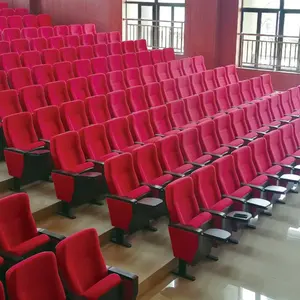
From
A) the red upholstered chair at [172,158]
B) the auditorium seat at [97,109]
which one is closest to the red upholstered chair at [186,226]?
the red upholstered chair at [172,158]

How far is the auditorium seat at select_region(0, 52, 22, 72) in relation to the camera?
12.3 feet

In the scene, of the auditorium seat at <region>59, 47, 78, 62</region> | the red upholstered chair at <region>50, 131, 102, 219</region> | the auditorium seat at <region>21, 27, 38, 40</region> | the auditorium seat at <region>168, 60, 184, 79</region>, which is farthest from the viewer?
the auditorium seat at <region>21, 27, 38, 40</region>

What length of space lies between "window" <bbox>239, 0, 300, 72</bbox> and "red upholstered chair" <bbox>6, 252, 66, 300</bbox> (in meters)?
4.39

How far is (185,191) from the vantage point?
2172 mm

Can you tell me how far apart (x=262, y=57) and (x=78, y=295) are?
444 cm

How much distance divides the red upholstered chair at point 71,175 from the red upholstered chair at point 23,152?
14 centimetres

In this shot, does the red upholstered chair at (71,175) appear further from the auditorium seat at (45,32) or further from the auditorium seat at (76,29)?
the auditorium seat at (76,29)

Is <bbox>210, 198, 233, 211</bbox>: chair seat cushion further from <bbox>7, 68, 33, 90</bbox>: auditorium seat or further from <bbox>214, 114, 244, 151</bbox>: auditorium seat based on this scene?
<bbox>7, 68, 33, 90</bbox>: auditorium seat

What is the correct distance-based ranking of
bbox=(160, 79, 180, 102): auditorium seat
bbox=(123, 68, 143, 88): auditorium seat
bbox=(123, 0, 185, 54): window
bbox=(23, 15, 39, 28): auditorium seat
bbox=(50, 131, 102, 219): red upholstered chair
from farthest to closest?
bbox=(123, 0, 185, 54): window
bbox=(23, 15, 39, 28): auditorium seat
bbox=(123, 68, 143, 88): auditorium seat
bbox=(160, 79, 180, 102): auditorium seat
bbox=(50, 131, 102, 219): red upholstered chair

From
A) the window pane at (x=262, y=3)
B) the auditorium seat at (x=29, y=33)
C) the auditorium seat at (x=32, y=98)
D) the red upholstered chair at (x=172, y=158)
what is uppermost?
the window pane at (x=262, y=3)

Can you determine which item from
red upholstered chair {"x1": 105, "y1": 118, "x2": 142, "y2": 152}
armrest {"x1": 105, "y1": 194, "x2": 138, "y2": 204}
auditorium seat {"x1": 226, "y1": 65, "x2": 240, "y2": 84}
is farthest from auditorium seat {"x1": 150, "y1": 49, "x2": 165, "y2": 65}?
armrest {"x1": 105, "y1": 194, "x2": 138, "y2": 204}

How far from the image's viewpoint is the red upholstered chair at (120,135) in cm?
282

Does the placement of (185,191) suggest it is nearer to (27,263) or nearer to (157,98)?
(27,263)

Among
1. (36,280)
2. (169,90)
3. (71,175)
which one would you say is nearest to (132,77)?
(169,90)
